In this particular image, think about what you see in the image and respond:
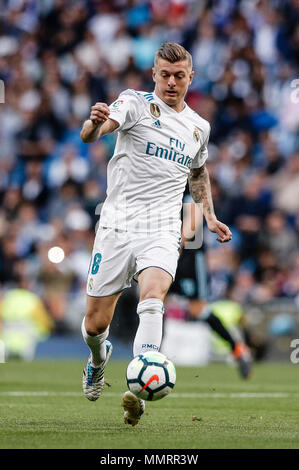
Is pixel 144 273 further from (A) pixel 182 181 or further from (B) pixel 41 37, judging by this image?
(B) pixel 41 37

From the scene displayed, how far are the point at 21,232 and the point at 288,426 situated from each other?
35.4 ft

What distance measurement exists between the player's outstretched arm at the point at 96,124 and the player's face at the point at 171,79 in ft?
2.29

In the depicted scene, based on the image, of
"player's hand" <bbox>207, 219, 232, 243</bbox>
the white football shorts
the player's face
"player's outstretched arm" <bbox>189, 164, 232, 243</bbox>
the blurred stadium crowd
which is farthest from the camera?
the blurred stadium crowd

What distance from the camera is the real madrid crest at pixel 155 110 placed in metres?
6.16

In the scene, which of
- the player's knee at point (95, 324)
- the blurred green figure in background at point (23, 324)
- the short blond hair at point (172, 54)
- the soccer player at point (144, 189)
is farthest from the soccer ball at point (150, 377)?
the blurred green figure in background at point (23, 324)

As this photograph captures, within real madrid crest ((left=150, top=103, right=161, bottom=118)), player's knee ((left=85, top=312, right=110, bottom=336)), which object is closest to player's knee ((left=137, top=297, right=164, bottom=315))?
player's knee ((left=85, top=312, right=110, bottom=336))

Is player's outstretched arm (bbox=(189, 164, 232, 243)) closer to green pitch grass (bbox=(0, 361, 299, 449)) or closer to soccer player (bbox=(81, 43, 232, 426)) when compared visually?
soccer player (bbox=(81, 43, 232, 426))

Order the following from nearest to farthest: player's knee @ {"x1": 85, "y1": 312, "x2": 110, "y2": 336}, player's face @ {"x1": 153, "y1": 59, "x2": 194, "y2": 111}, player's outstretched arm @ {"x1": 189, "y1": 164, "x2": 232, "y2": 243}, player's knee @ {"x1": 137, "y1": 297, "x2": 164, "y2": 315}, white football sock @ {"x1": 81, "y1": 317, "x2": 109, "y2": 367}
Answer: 1. player's knee @ {"x1": 137, "y1": 297, "x2": 164, "y2": 315}
2. player's face @ {"x1": 153, "y1": 59, "x2": 194, "y2": 111}
3. player's knee @ {"x1": 85, "y1": 312, "x2": 110, "y2": 336}
4. white football sock @ {"x1": 81, "y1": 317, "x2": 109, "y2": 367}
5. player's outstretched arm @ {"x1": 189, "y1": 164, "x2": 232, "y2": 243}

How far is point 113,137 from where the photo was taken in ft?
51.4

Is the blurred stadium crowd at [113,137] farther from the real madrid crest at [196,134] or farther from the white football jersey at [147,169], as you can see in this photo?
the white football jersey at [147,169]

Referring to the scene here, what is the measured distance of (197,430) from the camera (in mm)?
5617

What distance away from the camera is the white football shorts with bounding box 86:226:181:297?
591cm
